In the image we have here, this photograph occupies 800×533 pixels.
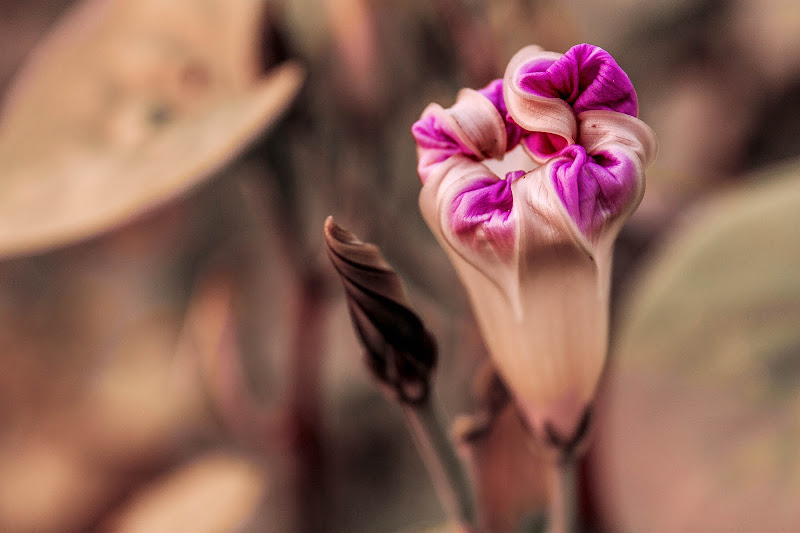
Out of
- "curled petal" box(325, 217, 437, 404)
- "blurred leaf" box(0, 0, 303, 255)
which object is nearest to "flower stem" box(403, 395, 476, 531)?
"curled petal" box(325, 217, 437, 404)

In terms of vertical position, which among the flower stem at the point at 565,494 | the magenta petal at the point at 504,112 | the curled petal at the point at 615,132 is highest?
the magenta petal at the point at 504,112

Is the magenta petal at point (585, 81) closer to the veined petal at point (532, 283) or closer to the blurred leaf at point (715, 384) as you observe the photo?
the veined petal at point (532, 283)

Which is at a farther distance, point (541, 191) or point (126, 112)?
point (126, 112)

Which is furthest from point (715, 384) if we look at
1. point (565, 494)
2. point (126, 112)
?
point (126, 112)

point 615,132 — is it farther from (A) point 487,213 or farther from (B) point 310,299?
(B) point 310,299

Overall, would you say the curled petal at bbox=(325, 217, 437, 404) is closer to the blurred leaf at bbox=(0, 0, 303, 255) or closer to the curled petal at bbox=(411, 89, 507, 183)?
the curled petal at bbox=(411, 89, 507, 183)

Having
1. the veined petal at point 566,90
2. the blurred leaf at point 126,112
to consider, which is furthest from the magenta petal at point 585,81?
the blurred leaf at point 126,112

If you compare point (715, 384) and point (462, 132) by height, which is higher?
point (462, 132)
